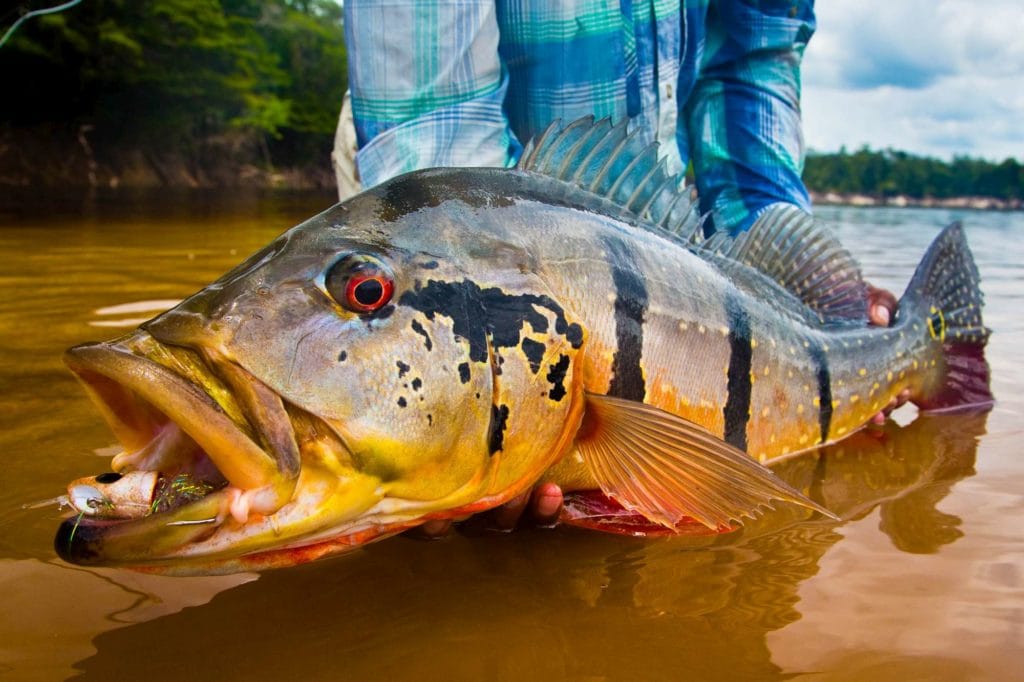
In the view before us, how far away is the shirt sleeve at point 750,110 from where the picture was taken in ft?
13.1

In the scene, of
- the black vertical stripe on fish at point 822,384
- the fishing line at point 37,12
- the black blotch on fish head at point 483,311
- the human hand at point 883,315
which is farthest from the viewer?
the fishing line at point 37,12

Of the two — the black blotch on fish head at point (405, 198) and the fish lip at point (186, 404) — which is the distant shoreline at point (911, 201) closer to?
the black blotch on fish head at point (405, 198)

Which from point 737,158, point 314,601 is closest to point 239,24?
point 737,158

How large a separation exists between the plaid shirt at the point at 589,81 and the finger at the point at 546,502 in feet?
4.32

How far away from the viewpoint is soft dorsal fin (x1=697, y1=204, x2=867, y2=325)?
8.73 ft

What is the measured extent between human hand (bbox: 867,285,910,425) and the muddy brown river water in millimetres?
368

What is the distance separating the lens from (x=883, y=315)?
3217 mm

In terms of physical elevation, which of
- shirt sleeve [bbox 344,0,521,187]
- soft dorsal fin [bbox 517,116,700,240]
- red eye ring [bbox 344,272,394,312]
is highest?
shirt sleeve [bbox 344,0,521,187]

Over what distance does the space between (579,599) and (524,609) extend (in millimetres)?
124

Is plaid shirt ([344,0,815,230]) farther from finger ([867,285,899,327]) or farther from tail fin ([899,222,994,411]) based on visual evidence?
tail fin ([899,222,994,411])

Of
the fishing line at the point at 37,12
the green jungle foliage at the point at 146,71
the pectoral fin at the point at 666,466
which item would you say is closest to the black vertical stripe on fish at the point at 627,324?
the pectoral fin at the point at 666,466

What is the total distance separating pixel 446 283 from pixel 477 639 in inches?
27.0

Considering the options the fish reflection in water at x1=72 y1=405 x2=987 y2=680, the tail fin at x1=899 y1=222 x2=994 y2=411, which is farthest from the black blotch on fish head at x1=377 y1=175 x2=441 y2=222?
the tail fin at x1=899 y1=222 x2=994 y2=411

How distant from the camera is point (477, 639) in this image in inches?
60.2
